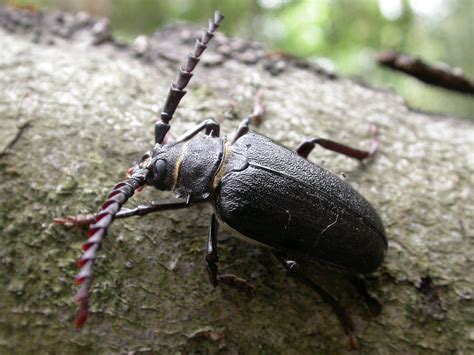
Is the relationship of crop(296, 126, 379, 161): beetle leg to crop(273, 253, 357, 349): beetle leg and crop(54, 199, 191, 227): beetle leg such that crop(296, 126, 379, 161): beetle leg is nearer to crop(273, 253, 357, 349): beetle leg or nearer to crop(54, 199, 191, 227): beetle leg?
crop(273, 253, 357, 349): beetle leg

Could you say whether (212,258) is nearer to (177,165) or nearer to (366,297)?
(177,165)

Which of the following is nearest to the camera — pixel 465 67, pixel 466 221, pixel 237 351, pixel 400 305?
pixel 237 351

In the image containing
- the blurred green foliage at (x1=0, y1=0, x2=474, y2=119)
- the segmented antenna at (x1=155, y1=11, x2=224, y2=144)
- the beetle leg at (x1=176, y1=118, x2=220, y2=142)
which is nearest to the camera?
the segmented antenna at (x1=155, y1=11, x2=224, y2=144)

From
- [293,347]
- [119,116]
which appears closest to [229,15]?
[119,116]

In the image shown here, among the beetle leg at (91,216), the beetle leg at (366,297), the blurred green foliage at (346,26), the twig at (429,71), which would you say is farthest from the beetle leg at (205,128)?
the blurred green foliage at (346,26)

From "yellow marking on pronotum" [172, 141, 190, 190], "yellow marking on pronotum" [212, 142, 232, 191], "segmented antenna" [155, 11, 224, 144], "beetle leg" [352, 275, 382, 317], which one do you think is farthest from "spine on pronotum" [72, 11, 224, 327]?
"beetle leg" [352, 275, 382, 317]

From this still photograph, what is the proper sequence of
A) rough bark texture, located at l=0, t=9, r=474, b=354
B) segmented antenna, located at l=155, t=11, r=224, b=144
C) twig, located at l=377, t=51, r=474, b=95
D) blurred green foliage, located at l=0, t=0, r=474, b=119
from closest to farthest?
1. rough bark texture, located at l=0, t=9, r=474, b=354
2. segmented antenna, located at l=155, t=11, r=224, b=144
3. twig, located at l=377, t=51, r=474, b=95
4. blurred green foliage, located at l=0, t=0, r=474, b=119

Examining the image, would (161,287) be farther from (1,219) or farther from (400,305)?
(400,305)
